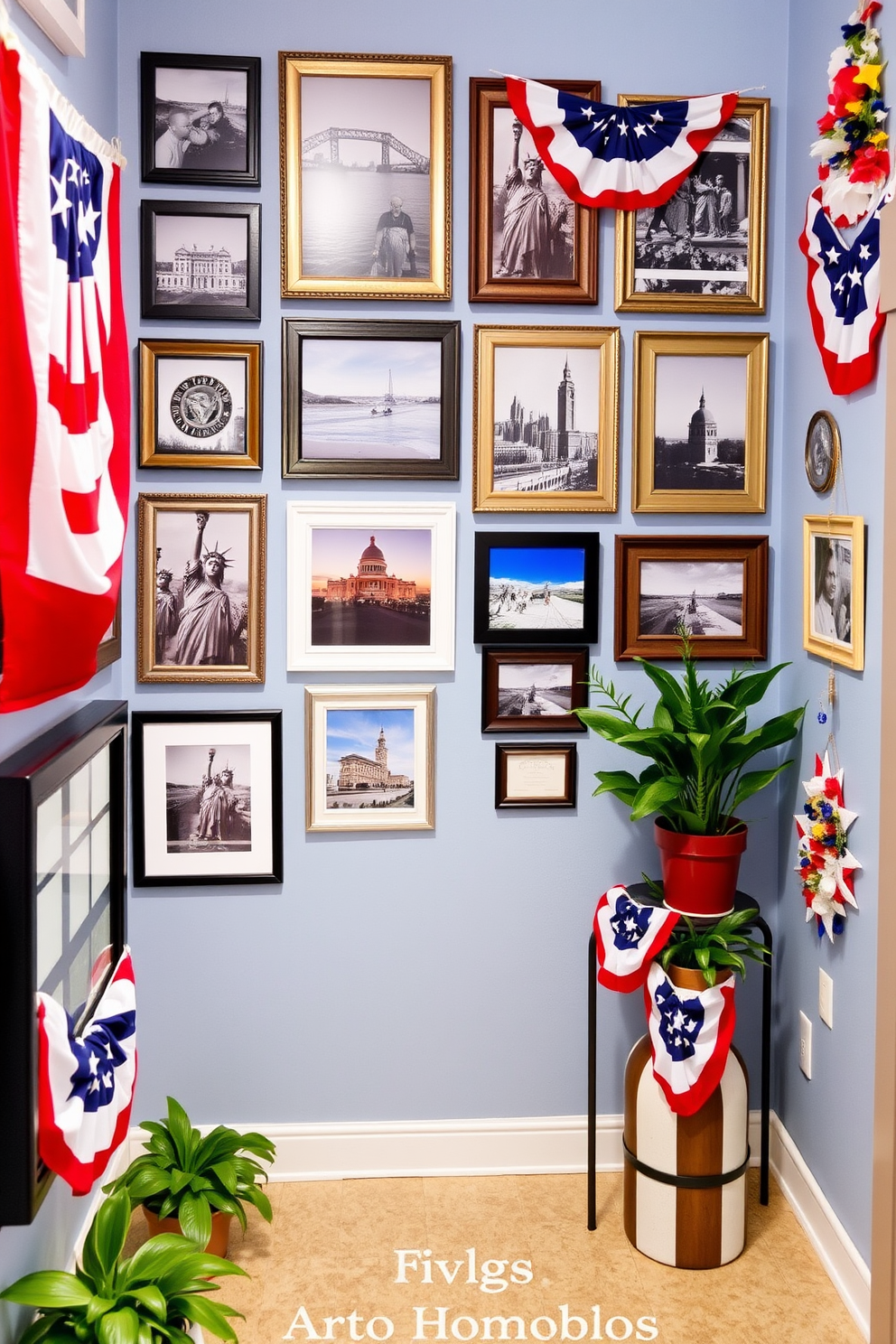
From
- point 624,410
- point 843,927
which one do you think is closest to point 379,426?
point 624,410

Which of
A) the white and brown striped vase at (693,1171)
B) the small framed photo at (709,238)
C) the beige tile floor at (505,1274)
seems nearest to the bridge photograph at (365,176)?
the small framed photo at (709,238)

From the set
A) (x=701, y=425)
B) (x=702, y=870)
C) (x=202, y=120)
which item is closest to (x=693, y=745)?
(x=702, y=870)

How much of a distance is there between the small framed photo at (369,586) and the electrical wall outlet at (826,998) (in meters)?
1.03

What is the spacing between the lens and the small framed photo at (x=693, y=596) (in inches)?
104

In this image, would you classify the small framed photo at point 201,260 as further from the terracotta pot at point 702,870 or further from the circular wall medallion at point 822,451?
the terracotta pot at point 702,870

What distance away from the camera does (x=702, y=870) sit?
7.79 ft

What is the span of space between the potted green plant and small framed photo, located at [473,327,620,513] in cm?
44

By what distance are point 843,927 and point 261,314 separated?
68.4 inches

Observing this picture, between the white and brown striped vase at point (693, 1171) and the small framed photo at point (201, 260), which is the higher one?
the small framed photo at point (201, 260)

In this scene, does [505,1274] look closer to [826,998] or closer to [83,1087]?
[826,998]

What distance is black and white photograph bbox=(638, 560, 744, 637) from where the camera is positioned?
2658 millimetres

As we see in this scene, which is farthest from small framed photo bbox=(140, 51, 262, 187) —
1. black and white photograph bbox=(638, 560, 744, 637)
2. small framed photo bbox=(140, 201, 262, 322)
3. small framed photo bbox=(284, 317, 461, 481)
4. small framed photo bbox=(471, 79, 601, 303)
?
black and white photograph bbox=(638, 560, 744, 637)

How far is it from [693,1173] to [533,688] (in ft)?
3.45

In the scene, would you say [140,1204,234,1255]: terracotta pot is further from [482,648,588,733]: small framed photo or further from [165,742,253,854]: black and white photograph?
[482,648,588,733]: small framed photo
